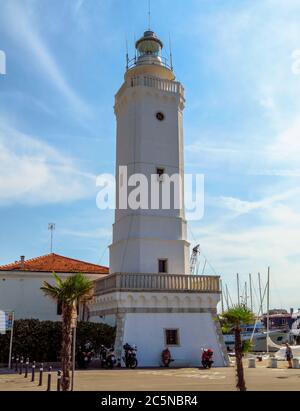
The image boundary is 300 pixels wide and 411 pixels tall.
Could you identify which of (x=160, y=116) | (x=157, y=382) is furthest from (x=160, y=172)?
(x=157, y=382)

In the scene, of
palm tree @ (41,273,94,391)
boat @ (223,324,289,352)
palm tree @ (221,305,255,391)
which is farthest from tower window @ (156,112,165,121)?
boat @ (223,324,289,352)

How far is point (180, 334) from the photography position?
25156mm

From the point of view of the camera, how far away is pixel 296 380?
18.2m

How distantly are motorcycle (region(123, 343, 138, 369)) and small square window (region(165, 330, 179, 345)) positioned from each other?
88.5 inches

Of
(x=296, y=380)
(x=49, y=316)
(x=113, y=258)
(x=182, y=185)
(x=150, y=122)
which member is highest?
(x=150, y=122)

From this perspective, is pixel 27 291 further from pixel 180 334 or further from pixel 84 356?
pixel 180 334

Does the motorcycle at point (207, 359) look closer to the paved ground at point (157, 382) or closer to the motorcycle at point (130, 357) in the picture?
the paved ground at point (157, 382)

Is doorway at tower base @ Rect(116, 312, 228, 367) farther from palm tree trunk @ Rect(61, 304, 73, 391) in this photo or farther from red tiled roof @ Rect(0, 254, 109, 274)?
palm tree trunk @ Rect(61, 304, 73, 391)

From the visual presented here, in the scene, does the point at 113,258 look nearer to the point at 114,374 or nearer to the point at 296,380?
the point at 114,374

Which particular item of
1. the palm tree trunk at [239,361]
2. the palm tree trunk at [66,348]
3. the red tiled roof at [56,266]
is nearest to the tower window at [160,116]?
the red tiled roof at [56,266]

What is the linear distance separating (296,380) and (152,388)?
6714 mm

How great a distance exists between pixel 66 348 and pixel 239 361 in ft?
15.5

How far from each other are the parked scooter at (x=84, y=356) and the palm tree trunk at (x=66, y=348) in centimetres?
963
